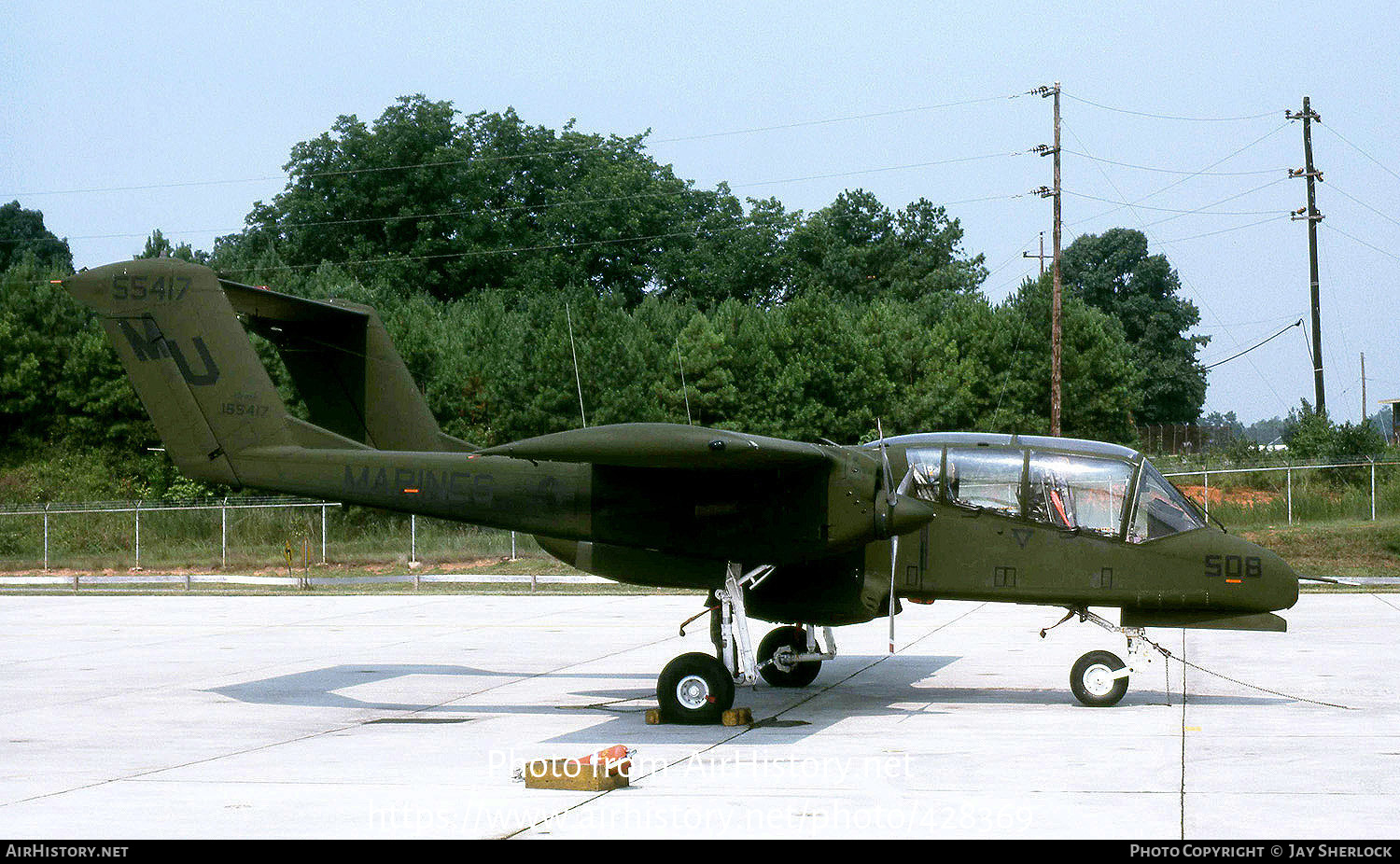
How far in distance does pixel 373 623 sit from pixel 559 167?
6131 cm

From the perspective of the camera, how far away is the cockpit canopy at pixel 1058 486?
13.6 m

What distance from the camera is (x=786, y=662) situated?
15.3 m

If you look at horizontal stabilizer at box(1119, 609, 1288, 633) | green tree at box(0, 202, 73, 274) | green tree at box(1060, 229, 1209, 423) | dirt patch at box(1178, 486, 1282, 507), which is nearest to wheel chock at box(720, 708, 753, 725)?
horizontal stabilizer at box(1119, 609, 1288, 633)

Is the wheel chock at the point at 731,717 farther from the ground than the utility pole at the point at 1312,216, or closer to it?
closer to it

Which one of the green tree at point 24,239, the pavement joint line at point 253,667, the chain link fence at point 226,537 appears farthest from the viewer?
the green tree at point 24,239

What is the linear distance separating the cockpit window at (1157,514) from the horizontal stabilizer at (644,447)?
404cm

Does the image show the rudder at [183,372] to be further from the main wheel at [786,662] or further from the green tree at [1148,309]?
the green tree at [1148,309]

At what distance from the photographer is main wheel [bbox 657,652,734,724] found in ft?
41.5

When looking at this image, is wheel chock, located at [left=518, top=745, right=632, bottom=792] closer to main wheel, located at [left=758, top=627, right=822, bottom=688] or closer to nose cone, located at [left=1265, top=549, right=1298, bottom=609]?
main wheel, located at [left=758, top=627, right=822, bottom=688]

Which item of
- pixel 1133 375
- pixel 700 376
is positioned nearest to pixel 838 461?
pixel 700 376

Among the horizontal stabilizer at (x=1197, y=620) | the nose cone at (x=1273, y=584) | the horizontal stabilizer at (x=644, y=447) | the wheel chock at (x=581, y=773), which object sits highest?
the horizontal stabilizer at (x=644, y=447)

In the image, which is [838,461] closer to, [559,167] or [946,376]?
[946,376]

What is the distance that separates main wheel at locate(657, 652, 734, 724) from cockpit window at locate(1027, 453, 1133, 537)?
3620mm

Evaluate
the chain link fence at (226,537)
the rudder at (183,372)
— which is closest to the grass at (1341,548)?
the chain link fence at (226,537)
